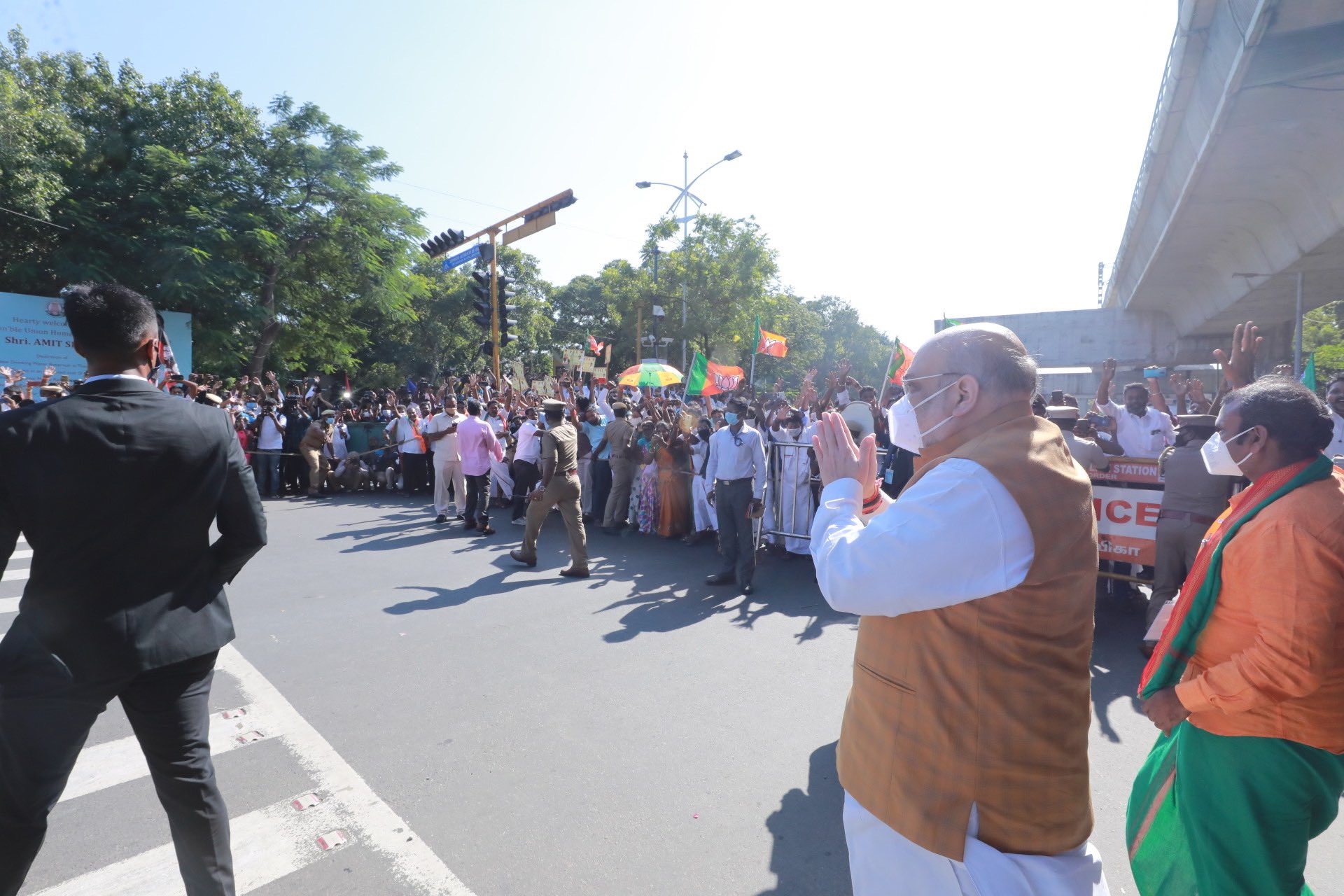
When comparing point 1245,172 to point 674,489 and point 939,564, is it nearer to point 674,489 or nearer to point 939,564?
point 674,489

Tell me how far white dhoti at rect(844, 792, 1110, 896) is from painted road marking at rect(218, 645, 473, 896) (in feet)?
6.00

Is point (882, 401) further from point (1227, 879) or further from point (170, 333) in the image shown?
point (170, 333)

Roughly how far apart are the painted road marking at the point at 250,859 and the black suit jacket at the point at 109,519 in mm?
1033

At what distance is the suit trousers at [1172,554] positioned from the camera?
5.26m

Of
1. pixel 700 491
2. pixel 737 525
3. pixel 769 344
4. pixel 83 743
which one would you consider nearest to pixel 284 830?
pixel 83 743

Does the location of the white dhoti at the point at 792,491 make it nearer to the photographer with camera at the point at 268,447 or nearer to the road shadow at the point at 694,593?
the road shadow at the point at 694,593

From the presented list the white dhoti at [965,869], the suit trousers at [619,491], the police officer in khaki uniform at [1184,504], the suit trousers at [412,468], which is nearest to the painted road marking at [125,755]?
the white dhoti at [965,869]

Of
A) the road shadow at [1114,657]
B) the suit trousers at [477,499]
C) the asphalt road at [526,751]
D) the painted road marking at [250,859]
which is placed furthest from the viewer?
the suit trousers at [477,499]

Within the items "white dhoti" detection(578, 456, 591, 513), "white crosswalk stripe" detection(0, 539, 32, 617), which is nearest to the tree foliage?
"white dhoti" detection(578, 456, 591, 513)

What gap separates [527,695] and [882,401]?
7.10 metres

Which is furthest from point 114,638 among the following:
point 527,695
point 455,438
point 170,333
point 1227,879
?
point 170,333

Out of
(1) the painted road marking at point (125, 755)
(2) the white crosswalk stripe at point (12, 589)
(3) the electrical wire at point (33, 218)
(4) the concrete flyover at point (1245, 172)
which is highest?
(3) the electrical wire at point (33, 218)

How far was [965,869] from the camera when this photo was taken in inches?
62.3

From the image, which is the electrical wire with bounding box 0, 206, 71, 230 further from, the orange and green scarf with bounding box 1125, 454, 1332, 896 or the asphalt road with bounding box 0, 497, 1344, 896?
the orange and green scarf with bounding box 1125, 454, 1332, 896
